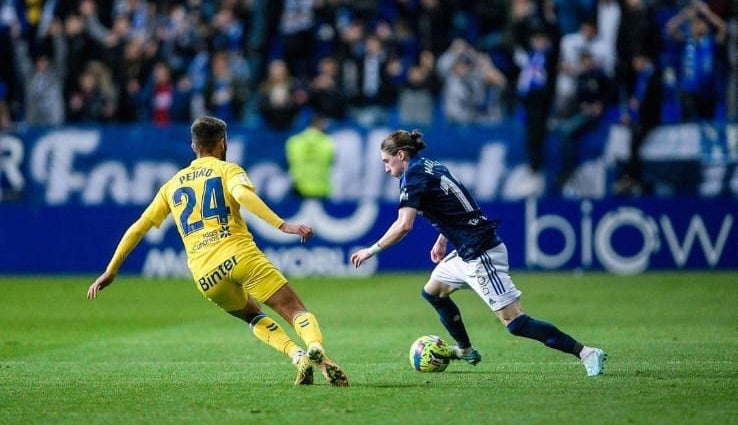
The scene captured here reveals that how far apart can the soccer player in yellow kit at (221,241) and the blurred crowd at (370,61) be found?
42.5ft

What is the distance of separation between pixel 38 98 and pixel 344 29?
19.2 feet

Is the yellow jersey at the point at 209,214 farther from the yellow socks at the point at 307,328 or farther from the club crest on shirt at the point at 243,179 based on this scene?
the yellow socks at the point at 307,328

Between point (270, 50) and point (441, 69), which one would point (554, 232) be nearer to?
point (441, 69)

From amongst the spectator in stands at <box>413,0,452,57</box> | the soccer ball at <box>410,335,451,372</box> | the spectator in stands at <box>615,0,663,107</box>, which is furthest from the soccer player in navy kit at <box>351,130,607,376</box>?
the spectator in stands at <box>413,0,452,57</box>

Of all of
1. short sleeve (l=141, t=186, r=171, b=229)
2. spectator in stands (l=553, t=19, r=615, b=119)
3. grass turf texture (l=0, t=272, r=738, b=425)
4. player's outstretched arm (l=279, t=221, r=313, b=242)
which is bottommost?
grass turf texture (l=0, t=272, r=738, b=425)

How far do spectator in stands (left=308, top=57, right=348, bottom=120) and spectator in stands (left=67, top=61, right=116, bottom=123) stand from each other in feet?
12.6

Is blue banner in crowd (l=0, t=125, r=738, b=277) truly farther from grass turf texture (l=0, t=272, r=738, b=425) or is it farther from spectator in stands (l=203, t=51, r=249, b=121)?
grass turf texture (l=0, t=272, r=738, b=425)

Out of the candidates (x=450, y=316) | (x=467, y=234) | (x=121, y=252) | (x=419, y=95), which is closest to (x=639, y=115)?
(x=419, y=95)

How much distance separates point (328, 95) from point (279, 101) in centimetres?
89

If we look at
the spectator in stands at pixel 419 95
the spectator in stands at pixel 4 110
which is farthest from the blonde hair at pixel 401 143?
the spectator in stands at pixel 4 110

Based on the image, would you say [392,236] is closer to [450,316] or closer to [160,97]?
[450,316]

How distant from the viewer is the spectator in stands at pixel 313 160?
2286 centimetres

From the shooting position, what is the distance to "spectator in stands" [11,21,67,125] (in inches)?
966

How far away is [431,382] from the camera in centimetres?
1004
